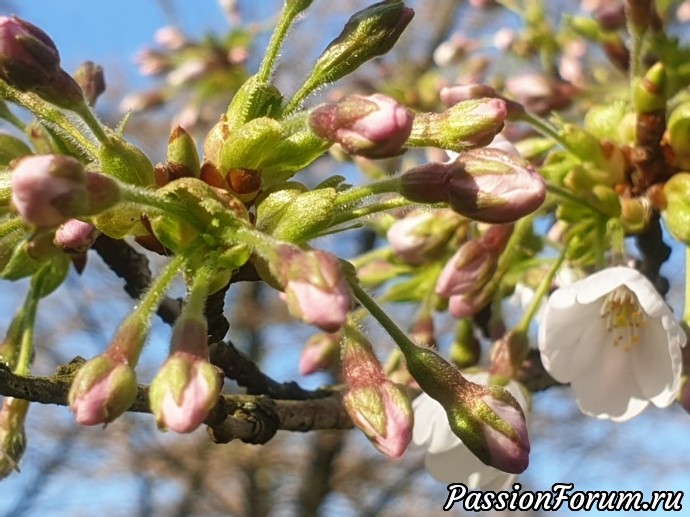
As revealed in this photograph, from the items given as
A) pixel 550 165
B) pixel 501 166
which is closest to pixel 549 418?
pixel 550 165

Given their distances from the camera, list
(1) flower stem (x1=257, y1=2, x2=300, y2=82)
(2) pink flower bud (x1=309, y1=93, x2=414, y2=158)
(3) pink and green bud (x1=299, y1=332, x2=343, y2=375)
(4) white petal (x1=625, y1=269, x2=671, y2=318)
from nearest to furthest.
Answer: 1. (2) pink flower bud (x1=309, y1=93, x2=414, y2=158)
2. (1) flower stem (x1=257, y1=2, x2=300, y2=82)
3. (4) white petal (x1=625, y1=269, x2=671, y2=318)
4. (3) pink and green bud (x1=299, y1=332, x2=343, y2=375)

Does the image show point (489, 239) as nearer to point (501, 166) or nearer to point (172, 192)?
point (501, 166)

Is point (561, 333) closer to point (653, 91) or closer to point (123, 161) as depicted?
point (653, 91)

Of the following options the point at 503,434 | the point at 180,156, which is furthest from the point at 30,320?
the point at 503,434

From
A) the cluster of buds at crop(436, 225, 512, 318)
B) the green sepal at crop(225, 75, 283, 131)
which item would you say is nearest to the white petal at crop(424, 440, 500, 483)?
the cluster of buds at crop(436, 225, 512, 318)

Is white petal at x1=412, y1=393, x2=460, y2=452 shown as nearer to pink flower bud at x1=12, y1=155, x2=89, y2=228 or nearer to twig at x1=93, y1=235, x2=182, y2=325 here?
twig at x1=93, y1=235, x2=182, y2=325

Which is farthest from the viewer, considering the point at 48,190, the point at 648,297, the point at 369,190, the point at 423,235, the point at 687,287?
the point at 423,235
